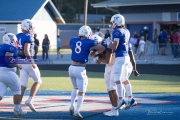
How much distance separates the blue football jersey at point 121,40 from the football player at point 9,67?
234 cm

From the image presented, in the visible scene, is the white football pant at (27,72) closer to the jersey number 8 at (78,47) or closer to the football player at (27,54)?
the football player at (27,54)

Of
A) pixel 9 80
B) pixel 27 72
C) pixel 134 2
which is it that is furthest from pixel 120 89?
pixel 134 2

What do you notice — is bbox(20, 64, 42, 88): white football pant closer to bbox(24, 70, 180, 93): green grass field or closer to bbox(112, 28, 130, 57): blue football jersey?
bbox(112, 28, 130, 57): blue football jersey

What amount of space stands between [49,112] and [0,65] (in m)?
1.67

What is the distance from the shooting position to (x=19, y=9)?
45.5m

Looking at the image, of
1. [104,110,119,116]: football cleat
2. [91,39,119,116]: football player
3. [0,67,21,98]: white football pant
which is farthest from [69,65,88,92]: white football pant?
[0,67,21,98]: white football pant

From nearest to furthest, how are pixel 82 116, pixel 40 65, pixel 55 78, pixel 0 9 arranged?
1. pixel 82 116
2. pixel 55 78
3. pixel 40 65
4. pixel 0 9

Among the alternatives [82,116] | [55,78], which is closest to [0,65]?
[82,116]

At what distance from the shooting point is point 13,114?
11.6 m

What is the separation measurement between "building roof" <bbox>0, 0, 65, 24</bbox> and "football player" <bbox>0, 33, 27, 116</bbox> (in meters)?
32.8

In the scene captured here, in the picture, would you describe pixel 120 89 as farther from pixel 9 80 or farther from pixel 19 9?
pixel 19 9

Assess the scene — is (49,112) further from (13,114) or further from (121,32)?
(121,32)

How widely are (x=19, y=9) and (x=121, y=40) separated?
35.0m

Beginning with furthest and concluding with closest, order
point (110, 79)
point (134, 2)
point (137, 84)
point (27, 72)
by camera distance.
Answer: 1. point (134, 2)
2. point (137, 84)
3. point (27, 72)
4. point (110, 79)
